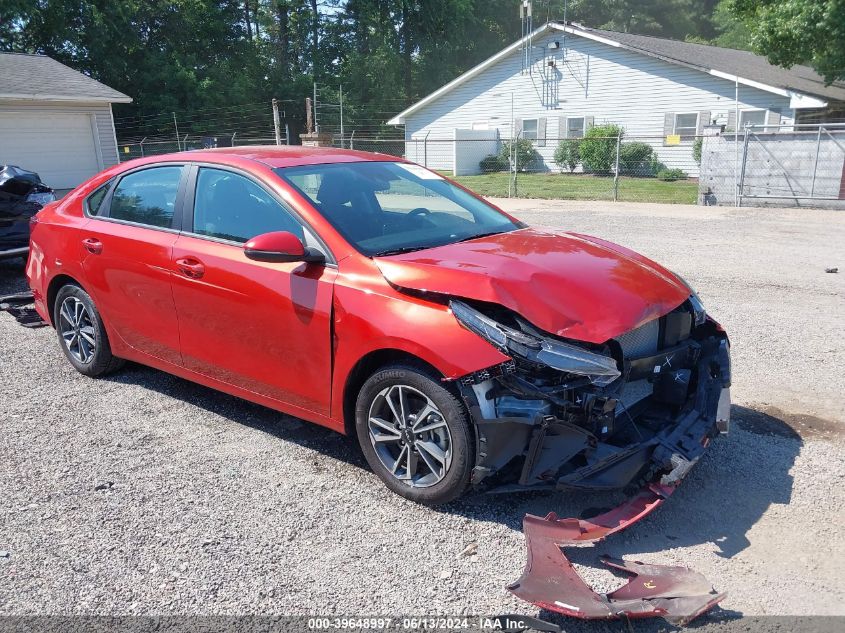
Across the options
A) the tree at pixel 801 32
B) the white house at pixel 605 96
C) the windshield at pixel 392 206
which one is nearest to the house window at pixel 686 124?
the white house at pixel 605 96

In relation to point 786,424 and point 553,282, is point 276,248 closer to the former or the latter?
point 553,282

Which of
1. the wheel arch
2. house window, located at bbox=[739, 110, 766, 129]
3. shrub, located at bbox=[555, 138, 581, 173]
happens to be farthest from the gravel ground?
shrub, located at bbox=[555, 138, 581, 173]

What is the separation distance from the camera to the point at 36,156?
18.9 m

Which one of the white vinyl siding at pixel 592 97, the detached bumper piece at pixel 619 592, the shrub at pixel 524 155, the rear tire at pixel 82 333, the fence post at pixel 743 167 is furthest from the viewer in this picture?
the shrub at pixel 524 155

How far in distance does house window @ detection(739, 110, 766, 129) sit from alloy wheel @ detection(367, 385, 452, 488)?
25243mm

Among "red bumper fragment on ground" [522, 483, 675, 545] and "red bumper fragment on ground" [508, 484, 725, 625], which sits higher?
"red bumper fragment on ground" [522, 483, 675, 545]

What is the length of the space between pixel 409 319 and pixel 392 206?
124 cm

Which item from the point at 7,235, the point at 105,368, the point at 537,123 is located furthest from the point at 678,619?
the point at 537,123

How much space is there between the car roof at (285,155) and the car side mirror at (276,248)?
746 millimetres

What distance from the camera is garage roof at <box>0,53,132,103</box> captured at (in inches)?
705

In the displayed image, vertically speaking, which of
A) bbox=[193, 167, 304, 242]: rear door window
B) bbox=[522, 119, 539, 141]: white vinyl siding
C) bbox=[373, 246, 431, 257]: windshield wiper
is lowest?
bbox=[373, 246, 431, 257]: windshield wiper

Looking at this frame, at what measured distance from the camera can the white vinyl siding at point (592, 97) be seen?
25719 millimetres

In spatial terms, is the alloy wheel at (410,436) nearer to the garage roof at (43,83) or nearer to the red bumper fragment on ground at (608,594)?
the red bumper fragment on ground at (608,594)

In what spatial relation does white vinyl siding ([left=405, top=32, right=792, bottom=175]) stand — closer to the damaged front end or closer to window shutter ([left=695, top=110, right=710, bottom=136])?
window shutter ([left=695, top=110, right=710, bottom=136])
